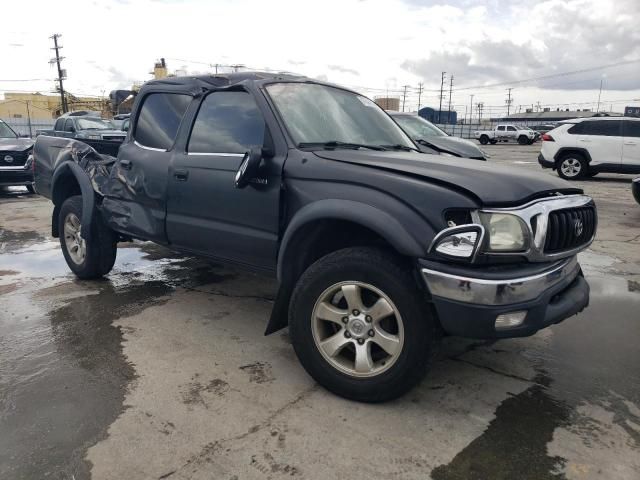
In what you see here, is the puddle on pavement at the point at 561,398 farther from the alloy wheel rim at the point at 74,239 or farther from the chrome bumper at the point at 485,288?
the alloy wheel rim at the point at 74,239

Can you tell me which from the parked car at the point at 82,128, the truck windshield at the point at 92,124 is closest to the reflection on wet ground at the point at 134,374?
the parked car at the point at 82,128

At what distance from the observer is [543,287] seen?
255cm

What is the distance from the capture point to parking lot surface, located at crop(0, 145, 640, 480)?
2387 millimetres

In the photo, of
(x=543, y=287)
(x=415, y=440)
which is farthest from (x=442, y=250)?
(x=415, y=440)

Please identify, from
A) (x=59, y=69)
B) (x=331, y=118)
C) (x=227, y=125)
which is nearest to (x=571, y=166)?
(x=331, y=118)

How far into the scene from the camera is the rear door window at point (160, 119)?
4.07 m

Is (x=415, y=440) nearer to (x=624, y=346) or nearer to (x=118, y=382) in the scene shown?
(x=118, y=382)

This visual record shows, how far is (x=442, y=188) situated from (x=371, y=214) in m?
0.38

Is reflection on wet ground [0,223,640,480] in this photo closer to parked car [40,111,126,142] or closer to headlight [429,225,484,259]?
headlight [429,225,484,259]

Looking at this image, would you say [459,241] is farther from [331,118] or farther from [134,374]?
[134,374]

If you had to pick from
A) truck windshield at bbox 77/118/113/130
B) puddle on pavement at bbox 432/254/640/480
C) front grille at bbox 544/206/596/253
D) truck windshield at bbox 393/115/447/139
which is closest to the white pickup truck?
truck windshield at bbox 77/118/113/130

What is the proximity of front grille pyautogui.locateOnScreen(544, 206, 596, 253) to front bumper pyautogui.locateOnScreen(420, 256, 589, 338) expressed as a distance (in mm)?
159

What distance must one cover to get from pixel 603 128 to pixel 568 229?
12844mm

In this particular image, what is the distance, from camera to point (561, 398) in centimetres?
296
